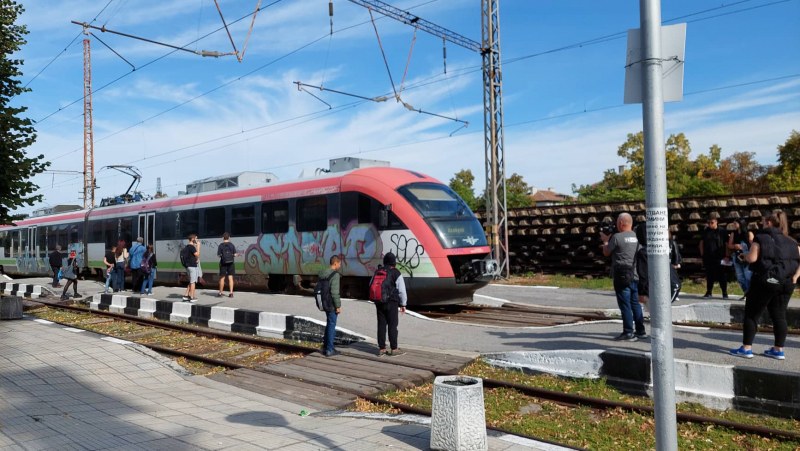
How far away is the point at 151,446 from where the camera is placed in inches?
206

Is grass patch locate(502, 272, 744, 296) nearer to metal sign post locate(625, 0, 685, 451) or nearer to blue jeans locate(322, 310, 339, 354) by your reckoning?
blue jeans locate(322, 310, 339, 354)

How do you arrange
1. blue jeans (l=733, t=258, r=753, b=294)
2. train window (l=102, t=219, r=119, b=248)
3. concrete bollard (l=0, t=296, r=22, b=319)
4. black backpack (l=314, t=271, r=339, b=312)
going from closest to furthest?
1. black backpack (l=314, t=271, r=339, b=312)
2. blue jeans (l=733, t=258, r=753, b=294)
3. concrete bollard (l=0, t=296, r=22, b=319)
4. train window (l=102, t=219, r=119, b=248)

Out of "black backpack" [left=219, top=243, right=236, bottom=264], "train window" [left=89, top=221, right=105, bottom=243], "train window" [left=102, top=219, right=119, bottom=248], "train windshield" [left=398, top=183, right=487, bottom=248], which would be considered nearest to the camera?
"train windshield" [left=398, top=183, right=487, bottom=248]

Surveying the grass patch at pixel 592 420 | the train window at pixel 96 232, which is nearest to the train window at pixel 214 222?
the train window at pixel 96 232

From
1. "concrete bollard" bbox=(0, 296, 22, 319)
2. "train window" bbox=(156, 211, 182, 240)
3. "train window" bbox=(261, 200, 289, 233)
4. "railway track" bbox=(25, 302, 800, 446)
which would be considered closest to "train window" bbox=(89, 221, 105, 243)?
"train window" bbox=(156, 211, 182, 240)

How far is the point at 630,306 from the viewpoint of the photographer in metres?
8.48

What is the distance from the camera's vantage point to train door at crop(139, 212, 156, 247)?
20.6 meters

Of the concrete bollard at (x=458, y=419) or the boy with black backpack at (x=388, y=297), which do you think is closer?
the concrete bollard at (x=458, y=419)

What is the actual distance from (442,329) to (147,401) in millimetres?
5033

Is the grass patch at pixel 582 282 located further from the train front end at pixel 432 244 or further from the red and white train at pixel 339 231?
the red and white train at pixel 339 231

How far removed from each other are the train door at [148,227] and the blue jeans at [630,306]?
1654 cm

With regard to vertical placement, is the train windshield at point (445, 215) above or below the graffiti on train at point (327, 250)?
above

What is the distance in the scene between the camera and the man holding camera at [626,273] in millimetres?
8312

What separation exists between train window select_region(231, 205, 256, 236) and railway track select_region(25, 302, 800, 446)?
6.84m
